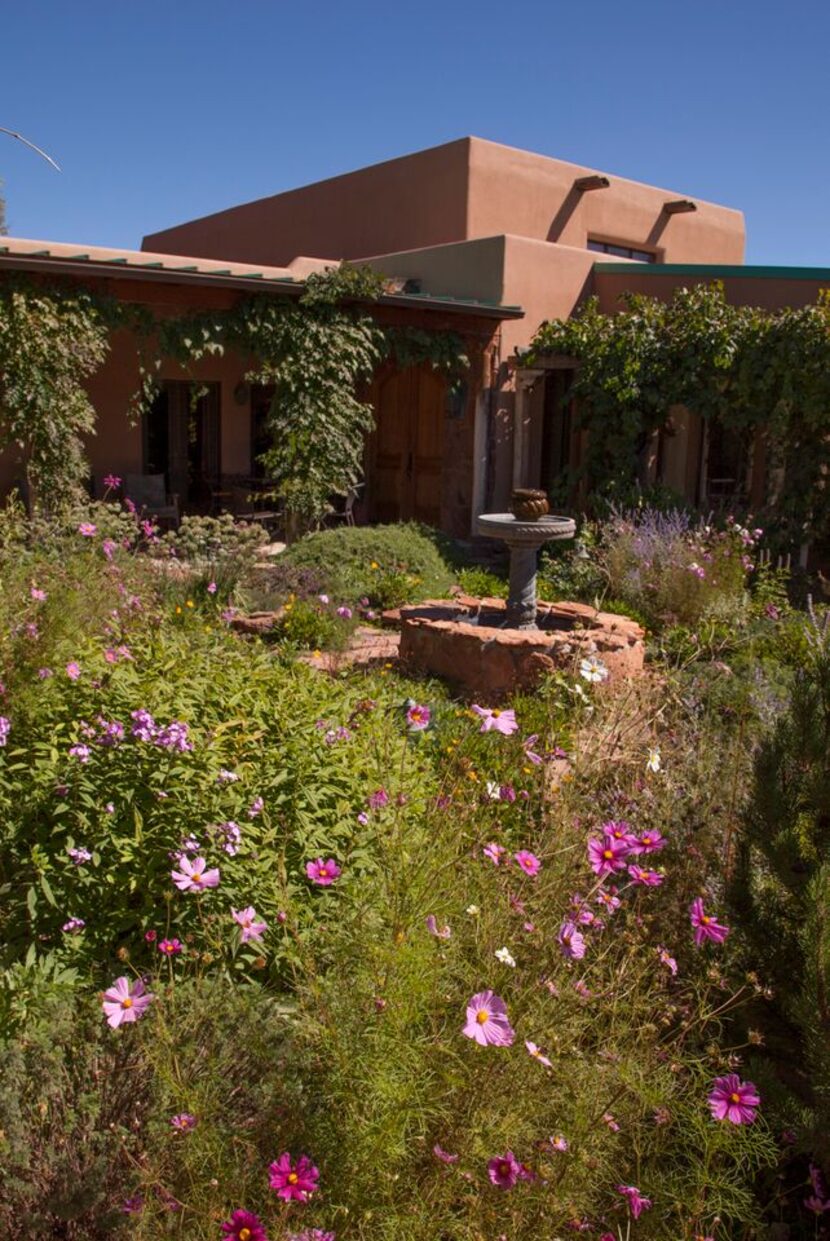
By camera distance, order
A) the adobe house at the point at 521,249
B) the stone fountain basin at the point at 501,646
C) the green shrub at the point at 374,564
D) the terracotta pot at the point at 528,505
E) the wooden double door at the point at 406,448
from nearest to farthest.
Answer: the stone fountain basin at the point at 501,646, the terracotta pot at the point at 528,505, the green shrub at the point at 374,564, the adobe house at the point at 521,249, the wooden double door at the point at 406,448

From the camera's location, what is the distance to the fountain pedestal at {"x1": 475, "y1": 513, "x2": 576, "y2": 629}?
673 centimetres

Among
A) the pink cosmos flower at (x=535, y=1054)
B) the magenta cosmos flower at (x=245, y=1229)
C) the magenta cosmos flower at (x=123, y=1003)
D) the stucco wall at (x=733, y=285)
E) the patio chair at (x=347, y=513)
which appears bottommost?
the magenta cosmos flower at (x=245, y=1229)

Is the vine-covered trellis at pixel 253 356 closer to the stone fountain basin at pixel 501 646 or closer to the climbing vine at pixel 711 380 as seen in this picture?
the climbing vine at pixel 711 380

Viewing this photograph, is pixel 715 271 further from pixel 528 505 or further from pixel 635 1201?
pixel 635 1201

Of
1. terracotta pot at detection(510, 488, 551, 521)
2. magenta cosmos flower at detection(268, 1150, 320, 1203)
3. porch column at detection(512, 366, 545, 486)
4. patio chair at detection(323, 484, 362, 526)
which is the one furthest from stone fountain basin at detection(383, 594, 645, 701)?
porch column at detection(512, 366, 545, 486)

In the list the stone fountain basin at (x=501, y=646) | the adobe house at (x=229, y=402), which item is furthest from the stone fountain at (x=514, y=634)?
the adobe house at (x=229, y=402)

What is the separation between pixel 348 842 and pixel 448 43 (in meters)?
9.39

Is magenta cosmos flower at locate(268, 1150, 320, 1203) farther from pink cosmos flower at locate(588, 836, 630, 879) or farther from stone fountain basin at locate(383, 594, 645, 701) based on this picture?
stone fountain basin at locate(383, 594, 645, 701)

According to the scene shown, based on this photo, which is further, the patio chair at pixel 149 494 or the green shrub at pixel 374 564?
the patio chair at pixel 149 494

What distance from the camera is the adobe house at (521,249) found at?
12000 millimetres

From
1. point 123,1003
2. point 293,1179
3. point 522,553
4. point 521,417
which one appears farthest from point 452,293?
point 293,1179

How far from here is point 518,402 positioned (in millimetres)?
12109

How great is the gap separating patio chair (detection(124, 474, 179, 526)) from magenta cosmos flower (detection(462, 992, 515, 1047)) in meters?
10.3

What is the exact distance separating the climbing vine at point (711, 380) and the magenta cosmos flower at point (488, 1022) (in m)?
9.46
